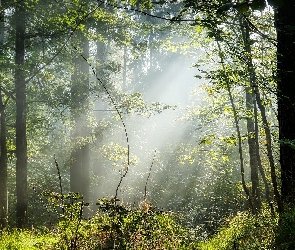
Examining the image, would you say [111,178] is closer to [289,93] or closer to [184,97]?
[289,93]

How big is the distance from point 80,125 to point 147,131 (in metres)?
14.1

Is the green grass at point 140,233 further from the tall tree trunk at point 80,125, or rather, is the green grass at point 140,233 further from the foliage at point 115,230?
the tall tree trunk at point 80,125

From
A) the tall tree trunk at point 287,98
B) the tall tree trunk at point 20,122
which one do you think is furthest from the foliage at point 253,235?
the tall tree trunk at point 20,122

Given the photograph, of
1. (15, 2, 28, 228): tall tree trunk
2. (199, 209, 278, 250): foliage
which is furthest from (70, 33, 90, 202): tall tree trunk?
(199, 209, 278, 250): foliage

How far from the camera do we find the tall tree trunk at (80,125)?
41.8 ft

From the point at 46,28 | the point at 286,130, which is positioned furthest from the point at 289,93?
the point at 46,28

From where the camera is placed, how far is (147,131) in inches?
1077

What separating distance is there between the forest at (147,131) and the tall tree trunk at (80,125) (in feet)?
0.18

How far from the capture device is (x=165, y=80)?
41.1 m

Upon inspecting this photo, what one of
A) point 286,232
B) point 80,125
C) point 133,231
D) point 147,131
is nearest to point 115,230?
point 133,231

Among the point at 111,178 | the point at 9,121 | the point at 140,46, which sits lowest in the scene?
the point at 111,178

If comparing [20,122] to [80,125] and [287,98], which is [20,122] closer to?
[80,125]

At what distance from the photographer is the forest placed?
3.91 metres

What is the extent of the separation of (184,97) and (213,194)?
28867 millimetres
